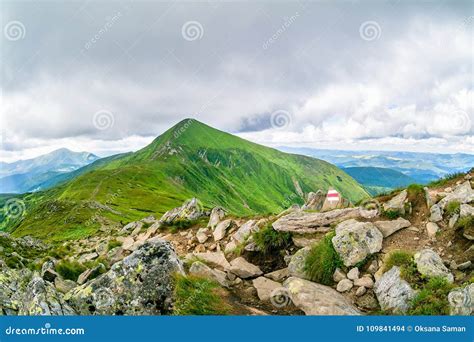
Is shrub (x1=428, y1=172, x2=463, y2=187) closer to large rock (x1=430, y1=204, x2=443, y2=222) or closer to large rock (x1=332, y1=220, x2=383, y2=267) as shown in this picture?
large rock (x1=430, y1=204, x2=443, y2=222)

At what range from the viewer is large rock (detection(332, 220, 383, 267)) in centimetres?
1406

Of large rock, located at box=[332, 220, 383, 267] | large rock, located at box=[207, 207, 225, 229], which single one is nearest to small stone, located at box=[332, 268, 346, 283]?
large rock, located at box=[332, 220, 383, 267]

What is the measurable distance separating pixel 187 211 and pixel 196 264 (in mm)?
16080

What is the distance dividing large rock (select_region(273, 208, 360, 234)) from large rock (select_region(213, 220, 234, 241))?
18.4ft

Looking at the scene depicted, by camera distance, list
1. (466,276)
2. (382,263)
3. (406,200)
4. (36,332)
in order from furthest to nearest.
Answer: (406,200) < (382,263) < (466,276) < (36,332)

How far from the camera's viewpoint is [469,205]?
15109mm

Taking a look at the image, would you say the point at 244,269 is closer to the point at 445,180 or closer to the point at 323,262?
the point at 323,262

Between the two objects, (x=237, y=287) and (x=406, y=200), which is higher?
(x=406, y=200)

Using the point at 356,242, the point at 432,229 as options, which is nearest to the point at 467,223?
the point at 432,229

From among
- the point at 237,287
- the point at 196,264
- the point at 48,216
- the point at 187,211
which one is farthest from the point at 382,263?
the point at 48,216

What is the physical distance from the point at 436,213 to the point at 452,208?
691 millimetres

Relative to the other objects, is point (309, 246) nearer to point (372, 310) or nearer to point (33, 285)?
point (372, 310)

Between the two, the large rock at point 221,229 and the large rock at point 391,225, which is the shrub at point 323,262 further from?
the large rock at point 221,229

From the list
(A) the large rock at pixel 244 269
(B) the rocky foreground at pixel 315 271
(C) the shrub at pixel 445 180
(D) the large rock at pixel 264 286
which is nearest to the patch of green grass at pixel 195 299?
(B) the rocky foreground at pixel 315 271
